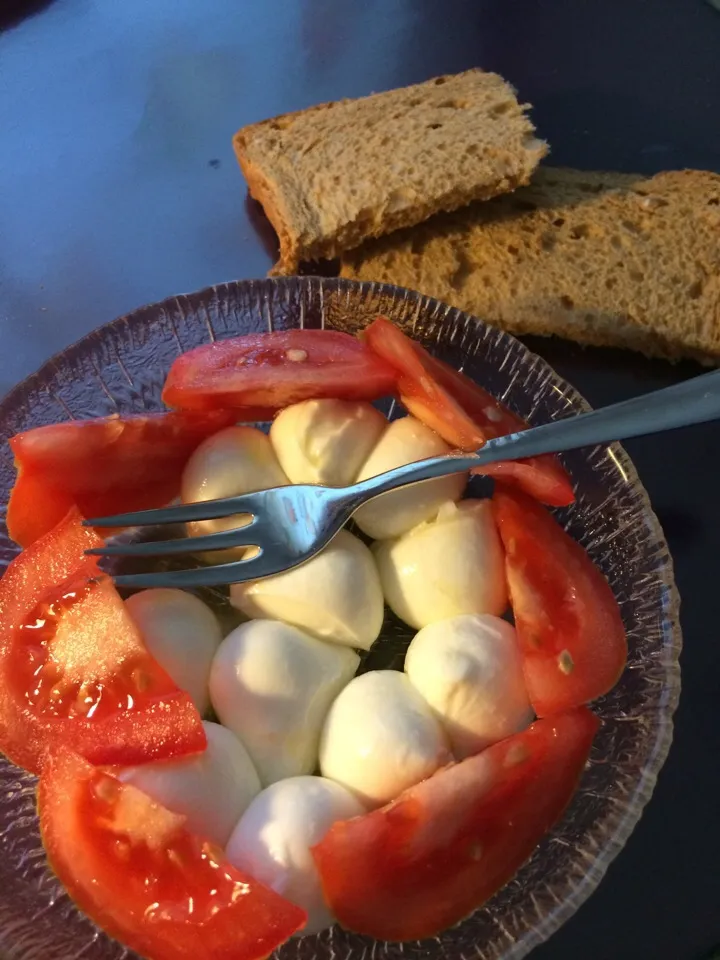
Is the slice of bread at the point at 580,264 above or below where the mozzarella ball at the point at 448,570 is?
above

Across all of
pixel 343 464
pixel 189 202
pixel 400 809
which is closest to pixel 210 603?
pixel 343 464

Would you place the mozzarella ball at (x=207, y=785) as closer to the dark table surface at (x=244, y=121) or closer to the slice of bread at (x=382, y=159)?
the dark table surface at (x=244, y=121)

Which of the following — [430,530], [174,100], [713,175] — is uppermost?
[174,100]

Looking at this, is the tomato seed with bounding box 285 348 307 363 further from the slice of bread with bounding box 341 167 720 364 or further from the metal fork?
the slice of bread with bounding box 341 167 720 364

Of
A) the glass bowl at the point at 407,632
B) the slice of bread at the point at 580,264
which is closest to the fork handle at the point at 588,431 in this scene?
the glass bowl at the point at 407,632

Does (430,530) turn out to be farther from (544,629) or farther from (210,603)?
(210,603)

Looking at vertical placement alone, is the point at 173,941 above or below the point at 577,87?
below

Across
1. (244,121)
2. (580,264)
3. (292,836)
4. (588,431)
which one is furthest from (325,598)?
(244,121)

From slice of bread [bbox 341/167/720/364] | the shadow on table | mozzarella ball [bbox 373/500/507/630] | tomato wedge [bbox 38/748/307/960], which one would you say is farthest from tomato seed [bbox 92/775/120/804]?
the shadow on table
